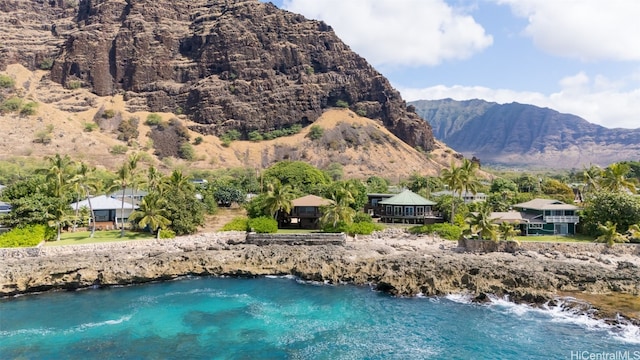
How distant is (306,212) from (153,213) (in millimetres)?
20966

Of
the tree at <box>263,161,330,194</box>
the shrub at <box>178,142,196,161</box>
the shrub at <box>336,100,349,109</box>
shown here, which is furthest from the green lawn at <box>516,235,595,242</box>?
the shrub at <box>336,100,349,109</box>

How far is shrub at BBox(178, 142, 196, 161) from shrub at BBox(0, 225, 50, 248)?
87223 mm

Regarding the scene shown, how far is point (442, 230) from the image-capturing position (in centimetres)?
5459

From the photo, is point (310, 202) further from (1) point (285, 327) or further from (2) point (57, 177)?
(1) point (285, 327)

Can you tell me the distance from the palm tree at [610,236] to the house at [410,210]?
21032 millimetres

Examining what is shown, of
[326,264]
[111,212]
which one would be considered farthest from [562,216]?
[111,212]

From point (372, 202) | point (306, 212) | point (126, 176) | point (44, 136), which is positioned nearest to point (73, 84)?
point (44, 136)

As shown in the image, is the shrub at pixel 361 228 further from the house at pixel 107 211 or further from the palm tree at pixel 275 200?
the house at pixel 107 211

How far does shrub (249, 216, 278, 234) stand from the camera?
54.8 meters

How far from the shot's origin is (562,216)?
54.5 meters

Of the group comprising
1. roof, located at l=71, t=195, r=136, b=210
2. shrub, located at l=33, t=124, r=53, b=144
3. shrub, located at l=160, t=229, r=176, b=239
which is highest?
shrub, located at l=33, t=124, r=53, b=144

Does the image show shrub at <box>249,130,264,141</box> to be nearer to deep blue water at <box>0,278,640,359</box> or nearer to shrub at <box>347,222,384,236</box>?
shrub at <box>347,222,384,236</box>

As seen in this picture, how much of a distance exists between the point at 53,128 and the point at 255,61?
68497 mm

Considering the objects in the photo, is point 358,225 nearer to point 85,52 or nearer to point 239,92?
point 239,92
